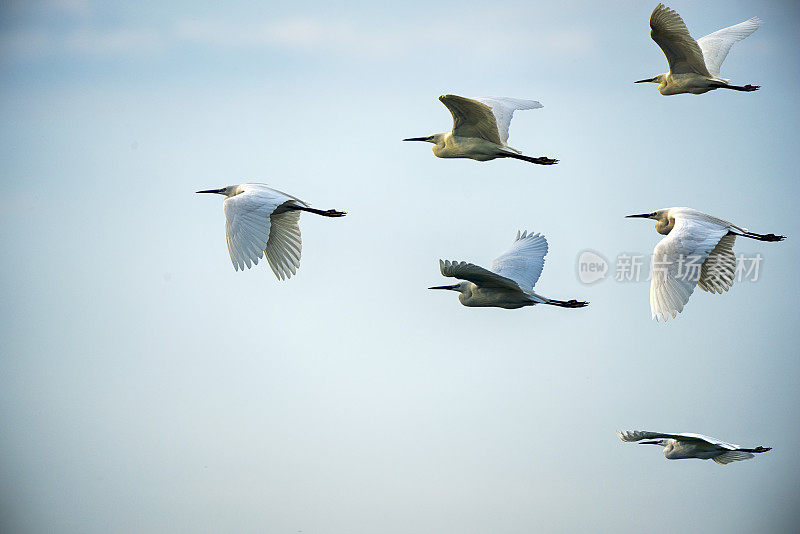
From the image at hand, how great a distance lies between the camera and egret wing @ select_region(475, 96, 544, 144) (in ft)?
45.2

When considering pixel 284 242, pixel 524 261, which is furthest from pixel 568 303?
pixel 284 242

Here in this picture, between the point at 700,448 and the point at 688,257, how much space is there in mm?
2863

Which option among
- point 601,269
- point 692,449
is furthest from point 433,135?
point 692,449

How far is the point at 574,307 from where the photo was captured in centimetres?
1251

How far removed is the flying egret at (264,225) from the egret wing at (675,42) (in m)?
4.09

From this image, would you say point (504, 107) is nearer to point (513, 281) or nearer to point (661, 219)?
point (661, 219)

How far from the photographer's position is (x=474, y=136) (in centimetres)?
1298

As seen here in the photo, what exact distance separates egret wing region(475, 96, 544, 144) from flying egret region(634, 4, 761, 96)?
5.49 ft

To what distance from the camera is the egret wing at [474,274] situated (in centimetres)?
998

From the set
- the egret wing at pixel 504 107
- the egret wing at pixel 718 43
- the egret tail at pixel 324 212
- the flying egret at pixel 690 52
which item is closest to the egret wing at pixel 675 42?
the flying egret at pixel 690 52

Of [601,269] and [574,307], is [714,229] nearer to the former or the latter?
[574,307]

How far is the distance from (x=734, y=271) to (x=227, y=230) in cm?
549

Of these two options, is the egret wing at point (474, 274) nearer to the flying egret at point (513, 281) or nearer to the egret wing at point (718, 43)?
the flying egret at point (513, 281)

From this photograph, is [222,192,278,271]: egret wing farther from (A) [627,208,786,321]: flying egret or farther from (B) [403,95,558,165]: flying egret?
(A) [627,208,786,321]: flying egret
